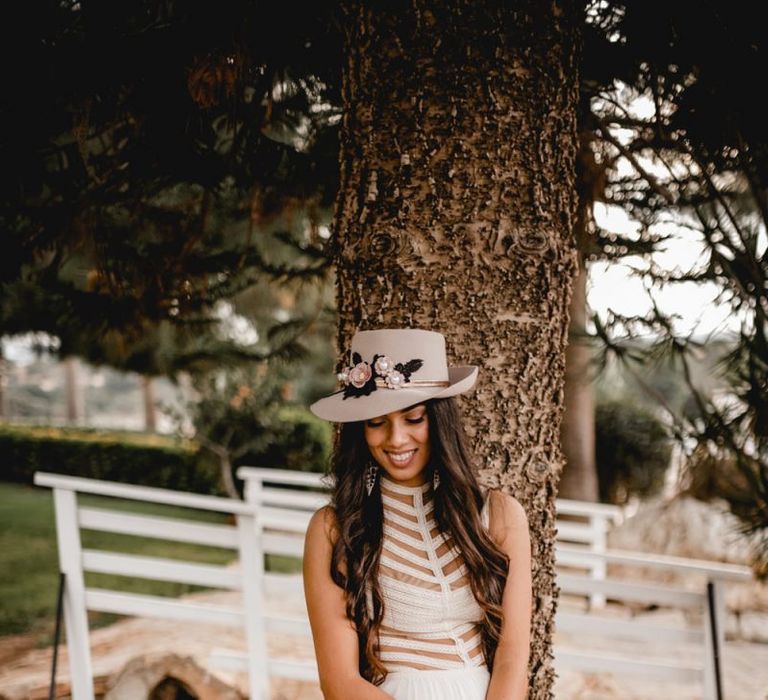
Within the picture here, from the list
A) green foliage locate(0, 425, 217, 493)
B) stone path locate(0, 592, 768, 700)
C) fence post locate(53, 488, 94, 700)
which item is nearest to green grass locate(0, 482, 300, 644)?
green foliage locate(0, 425, 217, 493)

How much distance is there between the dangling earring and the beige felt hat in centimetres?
21

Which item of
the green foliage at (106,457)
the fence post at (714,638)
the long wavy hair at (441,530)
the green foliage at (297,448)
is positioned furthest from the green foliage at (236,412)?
the long wavy hair at (441,530)

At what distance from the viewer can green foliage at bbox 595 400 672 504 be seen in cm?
980

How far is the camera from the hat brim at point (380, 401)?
1.83 m

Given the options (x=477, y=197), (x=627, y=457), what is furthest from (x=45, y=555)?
(x=477, y=197)

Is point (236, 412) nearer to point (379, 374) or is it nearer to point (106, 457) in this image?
point (106, 457)

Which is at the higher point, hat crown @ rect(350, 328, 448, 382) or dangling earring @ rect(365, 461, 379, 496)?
hat crown @ rect(350, 328, 448, 382)

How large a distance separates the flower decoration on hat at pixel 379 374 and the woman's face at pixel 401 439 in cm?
8

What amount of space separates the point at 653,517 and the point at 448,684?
19.9ft

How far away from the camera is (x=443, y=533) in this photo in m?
1.96

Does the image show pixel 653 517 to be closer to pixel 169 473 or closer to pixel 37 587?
pixel 37 587

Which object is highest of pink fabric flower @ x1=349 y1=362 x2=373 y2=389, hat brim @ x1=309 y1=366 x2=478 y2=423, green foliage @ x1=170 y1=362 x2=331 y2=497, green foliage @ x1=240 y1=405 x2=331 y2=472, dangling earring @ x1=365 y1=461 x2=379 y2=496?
pink fabric flower @ x1=349 y1=362 x2=373 y2=389

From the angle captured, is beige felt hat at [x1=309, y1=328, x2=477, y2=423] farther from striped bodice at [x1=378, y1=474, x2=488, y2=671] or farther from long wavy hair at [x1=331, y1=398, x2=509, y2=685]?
striped bodice at [x1=378, y1=474, x2=488, y2=671]

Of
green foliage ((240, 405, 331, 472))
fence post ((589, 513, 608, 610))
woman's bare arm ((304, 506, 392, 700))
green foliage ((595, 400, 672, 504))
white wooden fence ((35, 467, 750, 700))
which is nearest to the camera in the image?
woman's bare arm ((304, 506, 392, 700))
